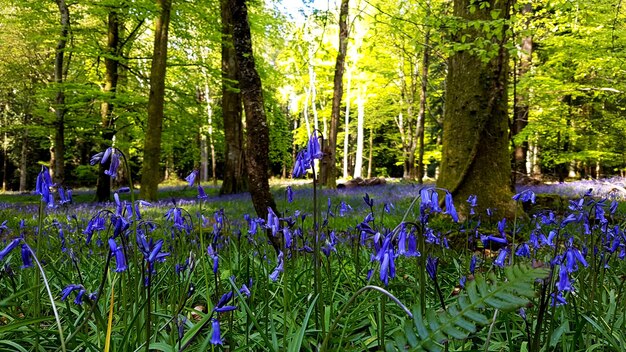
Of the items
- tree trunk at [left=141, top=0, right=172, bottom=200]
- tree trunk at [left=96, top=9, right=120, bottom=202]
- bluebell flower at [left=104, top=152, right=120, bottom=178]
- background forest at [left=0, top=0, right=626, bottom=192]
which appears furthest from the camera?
tree trunk at [left=96, top=9, right=120, bottom=202]

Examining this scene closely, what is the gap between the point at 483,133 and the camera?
21.2 ft

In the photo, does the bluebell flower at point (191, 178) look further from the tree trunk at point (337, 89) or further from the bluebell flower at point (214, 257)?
the tree trunk at point (337, 89)

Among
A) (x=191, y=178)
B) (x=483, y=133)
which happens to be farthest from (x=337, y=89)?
(x=191, y=178)

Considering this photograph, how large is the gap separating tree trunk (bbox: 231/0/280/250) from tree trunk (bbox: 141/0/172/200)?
7.84m

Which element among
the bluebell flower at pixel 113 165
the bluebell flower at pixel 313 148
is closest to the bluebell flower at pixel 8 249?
the bluebell flower at pixel 113 165

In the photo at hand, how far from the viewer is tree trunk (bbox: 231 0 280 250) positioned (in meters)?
4.93

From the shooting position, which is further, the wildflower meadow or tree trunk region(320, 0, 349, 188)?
tree trunk region(320, 0, 349, 188)

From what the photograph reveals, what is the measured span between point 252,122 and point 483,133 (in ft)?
12.0

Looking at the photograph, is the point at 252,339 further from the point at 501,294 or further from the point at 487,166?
the point at 487,166

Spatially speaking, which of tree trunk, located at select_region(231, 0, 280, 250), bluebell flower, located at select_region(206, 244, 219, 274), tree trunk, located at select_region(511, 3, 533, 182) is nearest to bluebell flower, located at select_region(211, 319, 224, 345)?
bluebell flower, located at select_region(206, 244, 219, 274)

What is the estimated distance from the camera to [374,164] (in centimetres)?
5000

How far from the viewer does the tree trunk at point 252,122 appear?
4930mm

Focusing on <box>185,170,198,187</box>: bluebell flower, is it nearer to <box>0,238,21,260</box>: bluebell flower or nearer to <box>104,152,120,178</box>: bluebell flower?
<box>104,152,120,178</box>: bluebell flower

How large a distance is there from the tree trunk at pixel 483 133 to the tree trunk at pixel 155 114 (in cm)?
866
